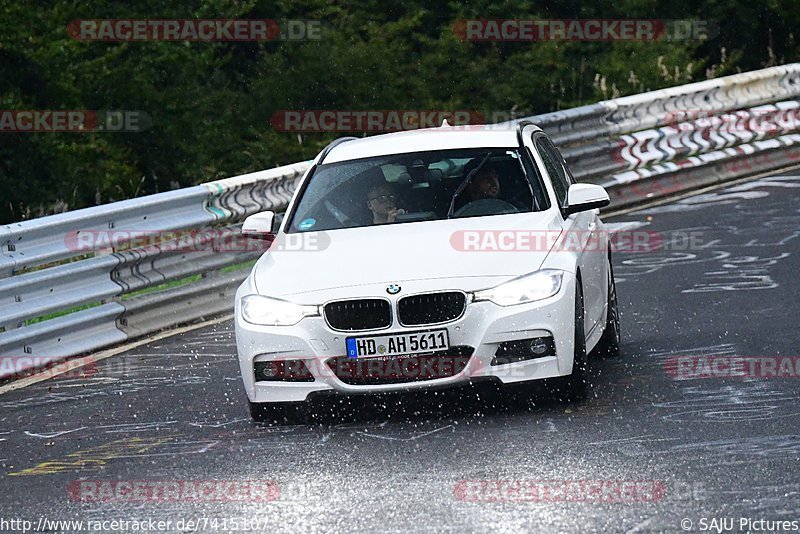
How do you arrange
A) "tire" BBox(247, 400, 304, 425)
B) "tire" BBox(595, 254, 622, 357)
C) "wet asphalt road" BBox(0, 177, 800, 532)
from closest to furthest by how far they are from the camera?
"wet asphalt road" BBox(0, 177, 800, 532) < "tire" BBox(247, 400, 304, 425) < "tire" BBox(595, 254, 622, 357)

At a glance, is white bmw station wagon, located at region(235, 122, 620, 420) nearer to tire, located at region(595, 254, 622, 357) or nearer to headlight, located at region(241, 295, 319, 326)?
headlight, located at region(241, 295, 319, 326)


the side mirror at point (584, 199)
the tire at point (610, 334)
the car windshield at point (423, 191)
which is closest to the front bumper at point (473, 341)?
the side mirror at point (584, 199)

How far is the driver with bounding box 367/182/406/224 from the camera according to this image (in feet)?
32.0

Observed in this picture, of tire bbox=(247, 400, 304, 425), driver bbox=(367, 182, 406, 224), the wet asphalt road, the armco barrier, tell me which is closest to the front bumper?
tire bbox=(247, 400, 304, 425)

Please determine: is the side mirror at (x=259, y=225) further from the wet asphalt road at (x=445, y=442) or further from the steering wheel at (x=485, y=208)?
the steering wheel at (x=485, y=208)

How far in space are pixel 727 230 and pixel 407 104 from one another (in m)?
16.3

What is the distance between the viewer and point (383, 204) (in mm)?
9859

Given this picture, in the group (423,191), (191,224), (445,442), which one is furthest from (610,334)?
(191,224)

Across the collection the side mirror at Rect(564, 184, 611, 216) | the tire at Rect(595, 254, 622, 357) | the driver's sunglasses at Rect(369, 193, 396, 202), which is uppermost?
the driver's sunglasses at Rect(369, 193, 396, 202)

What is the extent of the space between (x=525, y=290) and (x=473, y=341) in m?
0.40

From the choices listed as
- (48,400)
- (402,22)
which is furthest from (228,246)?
(402,22)

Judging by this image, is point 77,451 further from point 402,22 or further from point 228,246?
point 402,22

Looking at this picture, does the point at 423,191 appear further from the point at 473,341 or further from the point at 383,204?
the point at 473,341

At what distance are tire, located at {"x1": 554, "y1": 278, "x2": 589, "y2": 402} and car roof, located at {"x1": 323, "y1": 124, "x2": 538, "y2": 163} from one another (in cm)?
172
